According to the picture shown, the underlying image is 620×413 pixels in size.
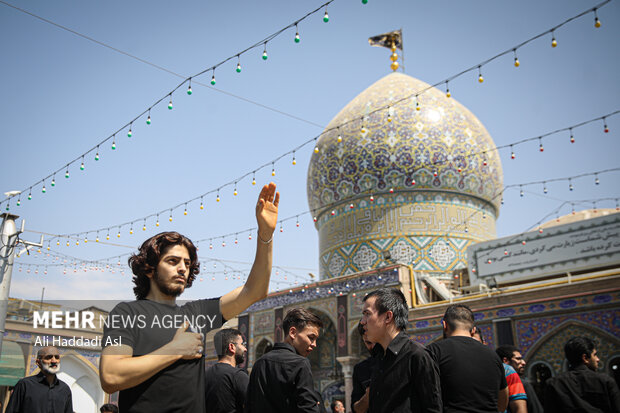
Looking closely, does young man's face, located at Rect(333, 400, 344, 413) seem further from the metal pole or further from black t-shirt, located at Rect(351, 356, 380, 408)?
the metal pole

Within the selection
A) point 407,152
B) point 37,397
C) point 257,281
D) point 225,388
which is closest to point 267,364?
point 225,388

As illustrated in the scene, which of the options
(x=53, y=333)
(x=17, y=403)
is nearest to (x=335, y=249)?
(x=17, y=403)

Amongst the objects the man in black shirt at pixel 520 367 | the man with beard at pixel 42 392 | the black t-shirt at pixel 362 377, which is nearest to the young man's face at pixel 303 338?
the black t-shirt at pixel 362 377

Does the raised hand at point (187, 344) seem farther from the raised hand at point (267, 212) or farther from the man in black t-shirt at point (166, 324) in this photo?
the raised hand at point (267, 212)

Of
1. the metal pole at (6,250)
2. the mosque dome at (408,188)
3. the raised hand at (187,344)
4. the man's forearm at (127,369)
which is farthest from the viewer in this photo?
the mosque dome at (408,188)

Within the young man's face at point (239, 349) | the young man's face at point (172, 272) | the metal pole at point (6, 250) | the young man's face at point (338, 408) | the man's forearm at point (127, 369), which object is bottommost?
the young man's face at point (338, 408)

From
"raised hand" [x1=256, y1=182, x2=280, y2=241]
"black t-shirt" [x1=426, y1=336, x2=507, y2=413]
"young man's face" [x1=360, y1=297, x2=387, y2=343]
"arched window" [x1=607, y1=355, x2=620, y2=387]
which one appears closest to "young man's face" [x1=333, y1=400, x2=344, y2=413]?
"black t-shirt" [x1=426, y1=336, x2=507, y2=413]

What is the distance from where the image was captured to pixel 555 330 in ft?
36.0

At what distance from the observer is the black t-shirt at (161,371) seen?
1690 millimetres

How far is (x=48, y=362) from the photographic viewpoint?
407 cm

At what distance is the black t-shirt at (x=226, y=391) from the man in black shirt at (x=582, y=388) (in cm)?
221

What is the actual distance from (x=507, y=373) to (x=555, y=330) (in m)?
8.06

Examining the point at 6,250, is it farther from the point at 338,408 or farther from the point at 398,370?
the point at 398,370

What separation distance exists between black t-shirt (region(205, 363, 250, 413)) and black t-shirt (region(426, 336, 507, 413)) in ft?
4.82
